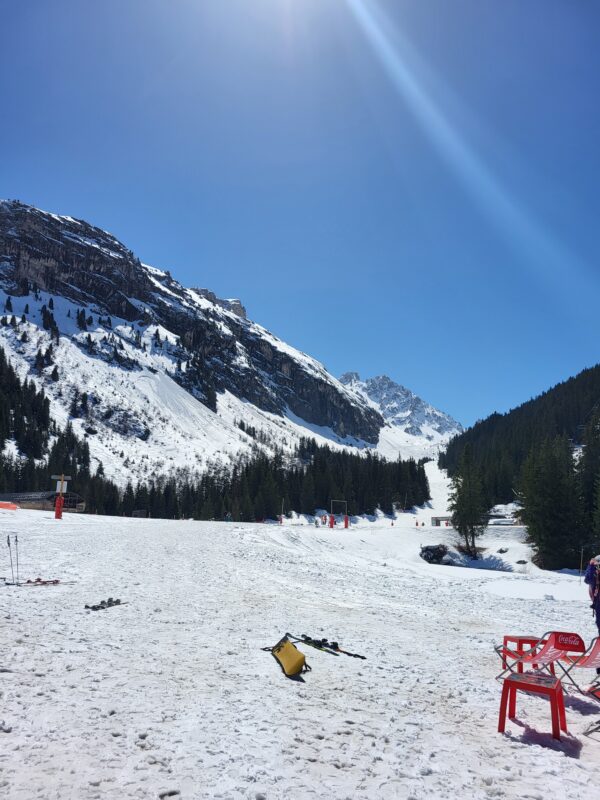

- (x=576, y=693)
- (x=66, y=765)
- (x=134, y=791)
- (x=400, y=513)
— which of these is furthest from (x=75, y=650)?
(x=400, y=513)

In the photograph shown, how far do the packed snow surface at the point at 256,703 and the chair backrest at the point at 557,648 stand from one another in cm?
62

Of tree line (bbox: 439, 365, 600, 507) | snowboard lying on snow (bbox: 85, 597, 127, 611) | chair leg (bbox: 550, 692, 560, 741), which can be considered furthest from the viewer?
tree line (bbox: 439, 365, 600, 507)

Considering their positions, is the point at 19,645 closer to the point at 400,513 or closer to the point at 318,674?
the point at 318,674

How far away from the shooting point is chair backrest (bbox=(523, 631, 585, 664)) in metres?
7.23

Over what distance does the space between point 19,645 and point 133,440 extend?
188 meters

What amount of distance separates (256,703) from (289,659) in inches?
63.4

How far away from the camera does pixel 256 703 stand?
6.50 m

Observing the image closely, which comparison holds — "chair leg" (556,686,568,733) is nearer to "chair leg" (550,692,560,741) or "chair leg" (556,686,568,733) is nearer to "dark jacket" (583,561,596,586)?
"chair leg" (550,692,560,741)

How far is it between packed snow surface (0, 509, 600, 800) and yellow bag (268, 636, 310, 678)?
6.3 inches

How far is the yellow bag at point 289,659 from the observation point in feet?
25.5

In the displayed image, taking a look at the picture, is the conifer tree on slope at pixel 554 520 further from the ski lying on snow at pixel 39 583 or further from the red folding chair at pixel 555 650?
the ski lying on snow at pixel 39 583

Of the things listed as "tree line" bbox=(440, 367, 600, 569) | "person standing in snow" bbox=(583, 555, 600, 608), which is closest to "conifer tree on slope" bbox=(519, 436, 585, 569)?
"tree line" bbox=(440, 367, 600, 569)

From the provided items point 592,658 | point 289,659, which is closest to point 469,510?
point 592,658

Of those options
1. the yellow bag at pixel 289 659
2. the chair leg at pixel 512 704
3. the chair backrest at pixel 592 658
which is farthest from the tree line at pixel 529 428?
the chair leg at pixel 512 704
